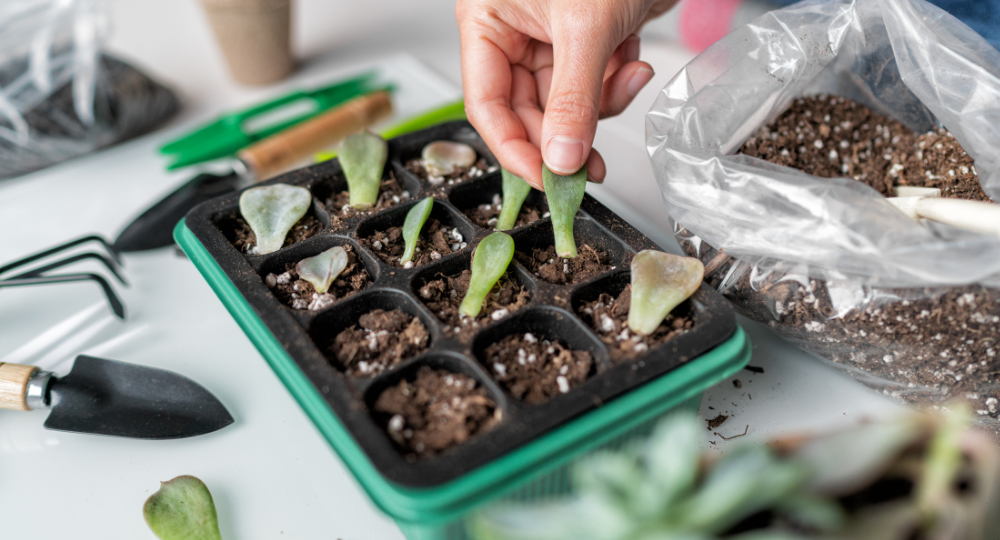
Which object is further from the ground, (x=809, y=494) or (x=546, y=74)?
(x=546, y=74)

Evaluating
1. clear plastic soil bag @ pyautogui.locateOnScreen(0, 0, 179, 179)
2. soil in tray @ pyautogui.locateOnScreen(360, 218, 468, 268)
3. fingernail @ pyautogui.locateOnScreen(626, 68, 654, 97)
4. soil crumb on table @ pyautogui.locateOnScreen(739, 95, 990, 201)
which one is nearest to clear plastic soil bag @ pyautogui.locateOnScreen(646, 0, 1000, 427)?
soil crumb on table @ pyautogui.locateOnScreen(739, 95, 990, 201)

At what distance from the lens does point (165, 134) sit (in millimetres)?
1106

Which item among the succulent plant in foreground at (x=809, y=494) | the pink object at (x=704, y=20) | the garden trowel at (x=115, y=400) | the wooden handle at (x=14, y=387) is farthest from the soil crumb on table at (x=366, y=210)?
the pink object at (x=704, y=20)

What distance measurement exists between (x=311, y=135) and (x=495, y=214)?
435 millimetres

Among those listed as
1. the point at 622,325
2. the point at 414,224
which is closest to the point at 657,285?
the point at 622,325

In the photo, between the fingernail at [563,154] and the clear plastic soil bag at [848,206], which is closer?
the clear plastic soil bag at [848,206]

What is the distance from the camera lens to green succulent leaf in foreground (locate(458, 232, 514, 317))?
58 centimetres

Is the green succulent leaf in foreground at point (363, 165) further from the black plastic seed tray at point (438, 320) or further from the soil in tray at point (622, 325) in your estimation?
the soil in tray at point (622, 325)

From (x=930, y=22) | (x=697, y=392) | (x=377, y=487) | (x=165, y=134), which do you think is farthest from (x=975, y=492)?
(x=165, y=134)

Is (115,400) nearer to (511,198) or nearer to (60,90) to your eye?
(511,198)

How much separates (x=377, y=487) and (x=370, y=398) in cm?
10

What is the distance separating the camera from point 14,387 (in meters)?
0.61

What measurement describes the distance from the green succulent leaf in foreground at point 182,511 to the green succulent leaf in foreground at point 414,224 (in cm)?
29

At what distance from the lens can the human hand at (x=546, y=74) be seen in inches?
25.5
